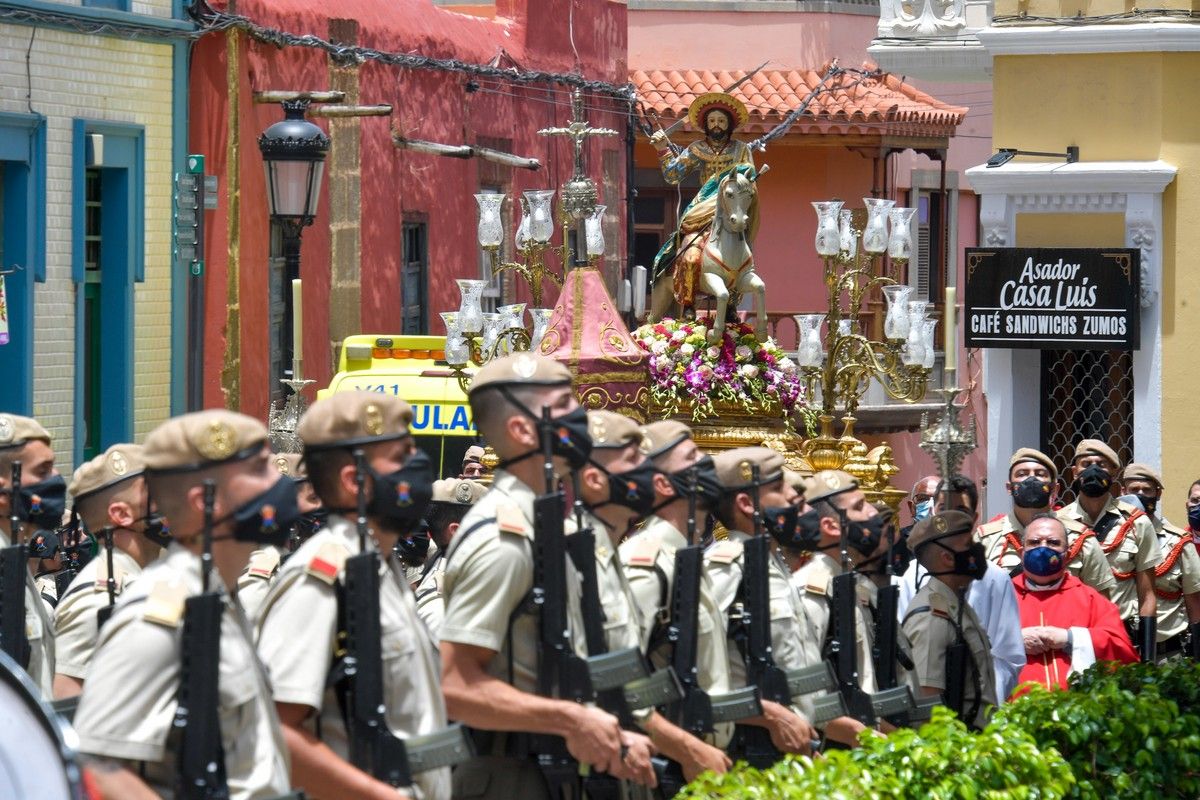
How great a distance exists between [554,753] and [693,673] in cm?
83

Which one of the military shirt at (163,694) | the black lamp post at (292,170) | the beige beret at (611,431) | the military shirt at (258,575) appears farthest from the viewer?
the black lamp post at (292,170)

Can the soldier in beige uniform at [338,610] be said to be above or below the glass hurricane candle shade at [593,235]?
below

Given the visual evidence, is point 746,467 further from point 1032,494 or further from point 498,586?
point 1032,494

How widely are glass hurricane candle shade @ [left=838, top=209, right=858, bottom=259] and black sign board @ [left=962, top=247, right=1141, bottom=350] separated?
2123 millimetres

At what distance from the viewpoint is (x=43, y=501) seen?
8891 mm

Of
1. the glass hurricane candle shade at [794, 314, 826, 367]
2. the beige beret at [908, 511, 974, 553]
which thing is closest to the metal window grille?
the glass hurricane candle shade at [794, 314, 826, 367]

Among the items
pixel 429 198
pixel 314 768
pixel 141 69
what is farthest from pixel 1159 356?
pixel 314 768

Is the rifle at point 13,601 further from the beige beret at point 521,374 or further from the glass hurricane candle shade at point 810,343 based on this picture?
the glass hurricane candle shade at point 810,343

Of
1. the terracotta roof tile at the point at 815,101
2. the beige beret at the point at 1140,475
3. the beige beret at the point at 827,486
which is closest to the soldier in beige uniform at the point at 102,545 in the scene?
the beige beret at the point at 827,486

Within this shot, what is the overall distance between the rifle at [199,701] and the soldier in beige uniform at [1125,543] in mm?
8453

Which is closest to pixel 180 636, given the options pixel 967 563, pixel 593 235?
pixel 967 563

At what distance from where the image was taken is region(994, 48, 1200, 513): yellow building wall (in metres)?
17.4

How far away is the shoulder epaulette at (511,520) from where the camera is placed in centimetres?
712

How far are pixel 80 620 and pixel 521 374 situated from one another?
4.89 feet
